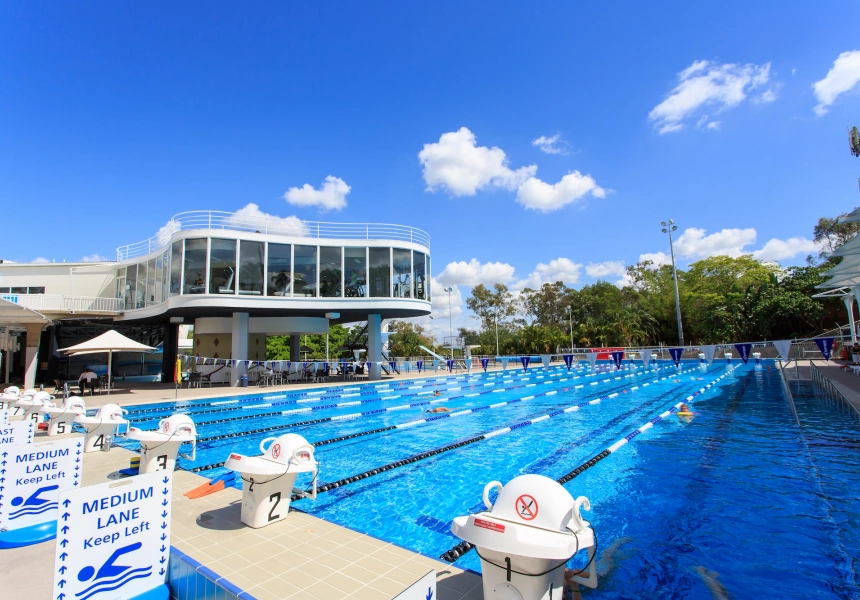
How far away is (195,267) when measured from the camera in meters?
17.2

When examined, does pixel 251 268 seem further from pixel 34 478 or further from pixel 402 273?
pixel 34 478

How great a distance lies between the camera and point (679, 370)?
25.0 metres

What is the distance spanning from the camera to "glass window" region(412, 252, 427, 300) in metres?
20.7

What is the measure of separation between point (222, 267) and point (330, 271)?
4.36 metres

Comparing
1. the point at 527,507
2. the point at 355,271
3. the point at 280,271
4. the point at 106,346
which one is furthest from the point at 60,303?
the point at 527,507

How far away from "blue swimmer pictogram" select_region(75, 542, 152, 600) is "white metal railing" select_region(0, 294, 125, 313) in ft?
68.1

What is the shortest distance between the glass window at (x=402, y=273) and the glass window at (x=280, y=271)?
468cm

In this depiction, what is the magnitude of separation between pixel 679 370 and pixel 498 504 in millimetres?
26848

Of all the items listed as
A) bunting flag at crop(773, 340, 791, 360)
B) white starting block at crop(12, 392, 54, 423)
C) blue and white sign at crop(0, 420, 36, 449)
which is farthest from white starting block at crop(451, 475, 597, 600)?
bunting flag at crop(773, 340, 791, 360)

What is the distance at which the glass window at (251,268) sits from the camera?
17547 mm

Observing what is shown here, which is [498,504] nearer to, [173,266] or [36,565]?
[36,565]

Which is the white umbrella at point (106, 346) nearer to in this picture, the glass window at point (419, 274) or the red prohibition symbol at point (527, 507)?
the glass window at point (419, 274)

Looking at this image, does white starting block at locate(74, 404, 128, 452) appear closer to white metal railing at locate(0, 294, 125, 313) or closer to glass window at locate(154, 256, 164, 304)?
glass window at locate(154, 256, 164, 304)

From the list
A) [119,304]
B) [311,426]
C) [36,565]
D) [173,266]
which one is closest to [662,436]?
[311,426]
